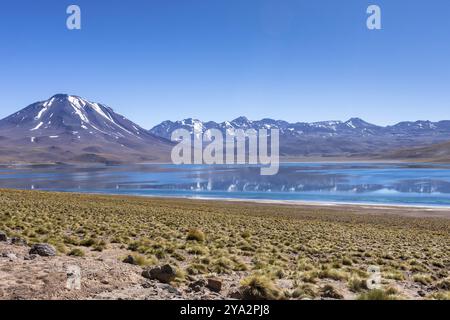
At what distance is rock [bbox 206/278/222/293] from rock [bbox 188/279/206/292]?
129 mm

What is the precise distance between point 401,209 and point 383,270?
3371cm

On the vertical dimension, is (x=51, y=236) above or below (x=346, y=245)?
above

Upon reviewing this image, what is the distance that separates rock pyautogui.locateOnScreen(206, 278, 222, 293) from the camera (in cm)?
825

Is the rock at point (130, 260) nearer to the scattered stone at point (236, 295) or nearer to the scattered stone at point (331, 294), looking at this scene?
the scattered stone at point (236, 295)

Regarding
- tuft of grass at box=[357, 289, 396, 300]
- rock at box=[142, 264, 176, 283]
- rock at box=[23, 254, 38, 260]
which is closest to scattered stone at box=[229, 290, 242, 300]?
rock at box=[142, 264, 176, 283]

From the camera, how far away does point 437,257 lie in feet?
48.0

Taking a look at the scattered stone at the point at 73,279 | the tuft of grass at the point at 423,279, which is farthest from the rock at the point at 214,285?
the tuft of grass at the point at 423,279

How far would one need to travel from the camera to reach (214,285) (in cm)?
833

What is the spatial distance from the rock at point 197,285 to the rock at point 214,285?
5.1 inches

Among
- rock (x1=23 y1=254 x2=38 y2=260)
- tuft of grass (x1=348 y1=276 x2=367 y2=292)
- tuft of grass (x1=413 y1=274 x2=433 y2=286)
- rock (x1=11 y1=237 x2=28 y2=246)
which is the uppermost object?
rock (x1=23 y1=254 x2=38 y2=260)

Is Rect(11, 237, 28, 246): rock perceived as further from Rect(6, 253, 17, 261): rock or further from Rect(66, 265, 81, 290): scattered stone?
Rect(66, 265, 81, 290): scattered stone

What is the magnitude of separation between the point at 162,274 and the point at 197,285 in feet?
2.89
